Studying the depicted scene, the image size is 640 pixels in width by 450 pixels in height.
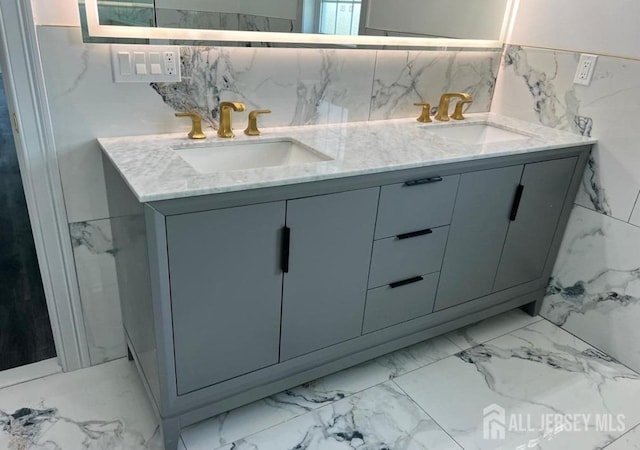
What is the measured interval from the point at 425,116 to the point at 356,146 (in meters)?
0.61

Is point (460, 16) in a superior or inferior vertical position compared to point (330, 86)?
superior

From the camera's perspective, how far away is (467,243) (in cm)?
195

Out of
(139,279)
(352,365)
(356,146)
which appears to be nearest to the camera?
(139,279)

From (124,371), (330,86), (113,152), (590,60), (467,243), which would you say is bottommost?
(124,371)

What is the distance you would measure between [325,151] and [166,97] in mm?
595

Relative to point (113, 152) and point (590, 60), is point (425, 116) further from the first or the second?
point (113, 152)

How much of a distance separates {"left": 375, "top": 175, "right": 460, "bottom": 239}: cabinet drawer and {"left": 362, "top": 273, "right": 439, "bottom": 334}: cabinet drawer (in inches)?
9.6

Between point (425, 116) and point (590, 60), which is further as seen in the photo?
point (425, 116)

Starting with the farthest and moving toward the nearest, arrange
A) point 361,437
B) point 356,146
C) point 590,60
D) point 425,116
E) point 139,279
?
point 425,116, point 590,60, point 356,146, point 361,437, point 139,279

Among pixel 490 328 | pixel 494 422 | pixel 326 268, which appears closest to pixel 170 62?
pixel 326 268

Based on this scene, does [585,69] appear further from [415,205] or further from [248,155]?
[248,155]

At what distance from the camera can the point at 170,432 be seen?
1.52 metres

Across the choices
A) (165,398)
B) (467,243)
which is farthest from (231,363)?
(467,243)

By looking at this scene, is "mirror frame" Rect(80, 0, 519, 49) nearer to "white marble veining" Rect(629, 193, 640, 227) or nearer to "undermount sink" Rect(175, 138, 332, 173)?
"undermount sink" Rect(175, 138, 332, 173)
